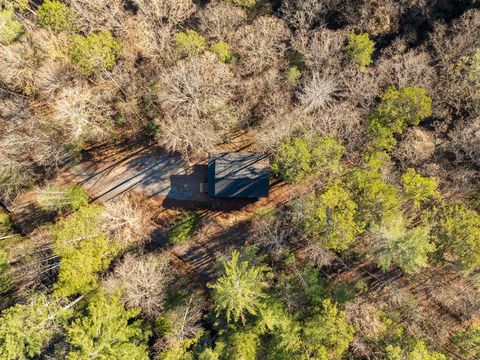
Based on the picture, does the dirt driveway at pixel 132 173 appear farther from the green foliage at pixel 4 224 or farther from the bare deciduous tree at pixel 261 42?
the bare deciduous tree at pixel 261 42

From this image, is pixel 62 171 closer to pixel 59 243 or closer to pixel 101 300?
pixel 59 243

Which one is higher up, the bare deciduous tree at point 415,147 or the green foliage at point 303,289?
the bare deciduous tree at point 415,147

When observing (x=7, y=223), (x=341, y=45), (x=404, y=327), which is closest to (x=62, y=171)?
(x=7, y=223)

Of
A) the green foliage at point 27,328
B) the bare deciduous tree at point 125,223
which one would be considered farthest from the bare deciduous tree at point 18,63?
the green foliage at point 27,328

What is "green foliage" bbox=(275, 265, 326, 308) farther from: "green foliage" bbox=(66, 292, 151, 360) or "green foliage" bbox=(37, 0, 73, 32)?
"green foliage" bbox=(37, 0, 73, 32)

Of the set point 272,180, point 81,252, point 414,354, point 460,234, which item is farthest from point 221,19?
point 414,354

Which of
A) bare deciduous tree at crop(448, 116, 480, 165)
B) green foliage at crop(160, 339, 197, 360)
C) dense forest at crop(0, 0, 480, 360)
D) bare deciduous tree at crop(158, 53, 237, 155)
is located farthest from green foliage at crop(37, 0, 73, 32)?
bare deciduous tree at crop(448, 116, 480, 165)

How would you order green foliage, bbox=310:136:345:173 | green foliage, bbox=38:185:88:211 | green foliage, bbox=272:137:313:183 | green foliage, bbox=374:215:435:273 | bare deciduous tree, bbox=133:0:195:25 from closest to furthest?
1. green foliage, bbox=374:215:435:273
2. green foliage, bbox=272:137:313:183
3. green foliage, bbox=310:136:345:173
4. bare deciduous tree, bbox=133:0:195:25
5. green foliage, bbox=38:185:88:211
